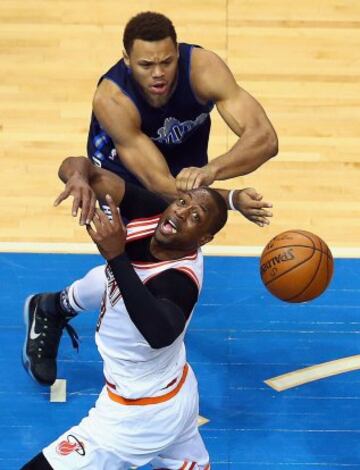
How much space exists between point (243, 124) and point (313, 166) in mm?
2696

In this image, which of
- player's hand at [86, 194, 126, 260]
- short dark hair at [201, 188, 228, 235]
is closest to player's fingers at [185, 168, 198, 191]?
Answer: short dark hair at [201, 188, 228, 235]

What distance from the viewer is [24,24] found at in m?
10.4

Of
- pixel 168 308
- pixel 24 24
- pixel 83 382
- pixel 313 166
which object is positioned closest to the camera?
pixel 168 308

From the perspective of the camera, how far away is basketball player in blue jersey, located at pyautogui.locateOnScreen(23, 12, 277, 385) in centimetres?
559

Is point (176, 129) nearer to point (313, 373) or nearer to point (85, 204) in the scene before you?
point (313, 373)

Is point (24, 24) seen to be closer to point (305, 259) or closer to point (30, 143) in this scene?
point (30, 143)

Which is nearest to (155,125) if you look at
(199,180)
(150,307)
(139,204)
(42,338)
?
(199,180)

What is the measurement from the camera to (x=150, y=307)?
4.19m

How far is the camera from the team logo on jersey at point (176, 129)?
5.93 metres

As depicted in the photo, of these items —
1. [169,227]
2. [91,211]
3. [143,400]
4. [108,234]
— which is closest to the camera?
[108,234]

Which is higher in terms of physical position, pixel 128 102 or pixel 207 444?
pixel 128 102

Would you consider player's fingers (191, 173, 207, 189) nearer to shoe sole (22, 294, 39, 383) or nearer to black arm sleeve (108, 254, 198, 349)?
black arm sleeve (108, 254, 198, 349)

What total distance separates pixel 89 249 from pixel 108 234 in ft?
11.1

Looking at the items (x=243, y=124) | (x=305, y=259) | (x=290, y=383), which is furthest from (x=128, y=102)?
(x=290, y=383)
